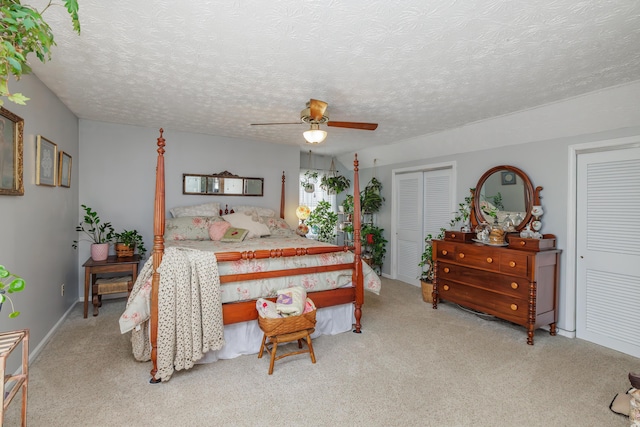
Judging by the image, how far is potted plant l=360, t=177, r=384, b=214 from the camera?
5857mm

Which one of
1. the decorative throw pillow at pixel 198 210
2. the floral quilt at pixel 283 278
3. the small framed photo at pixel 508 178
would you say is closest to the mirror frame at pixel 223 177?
the decorative throw pillow at pixel 198 210

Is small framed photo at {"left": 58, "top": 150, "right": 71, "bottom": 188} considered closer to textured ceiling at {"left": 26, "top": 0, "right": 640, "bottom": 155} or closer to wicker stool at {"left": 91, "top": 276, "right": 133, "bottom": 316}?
textured ceiling at {"left": 26, "top": 0, "right": 640, "bottom": 155}

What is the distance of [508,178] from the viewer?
3850mm

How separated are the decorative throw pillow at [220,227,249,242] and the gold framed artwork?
1.99 m

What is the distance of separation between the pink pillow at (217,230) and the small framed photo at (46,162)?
1.67m

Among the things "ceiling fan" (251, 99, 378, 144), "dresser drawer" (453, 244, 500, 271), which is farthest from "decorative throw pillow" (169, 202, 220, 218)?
"dresser drawer" (453, 244, 500, 271)

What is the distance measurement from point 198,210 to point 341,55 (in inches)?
127

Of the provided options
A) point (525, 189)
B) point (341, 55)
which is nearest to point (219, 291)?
point (341, 55)

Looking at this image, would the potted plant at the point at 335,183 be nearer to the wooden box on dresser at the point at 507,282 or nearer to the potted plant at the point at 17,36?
the wooden box on dresser at the point at 507,282

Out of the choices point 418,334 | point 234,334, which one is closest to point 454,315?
point 418,334

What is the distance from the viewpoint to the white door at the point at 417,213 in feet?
15.9

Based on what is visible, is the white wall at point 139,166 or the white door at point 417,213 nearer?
the white wall at point 139,166

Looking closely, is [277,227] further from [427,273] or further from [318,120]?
[427,273]

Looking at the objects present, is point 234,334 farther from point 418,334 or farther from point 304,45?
point 304,45
